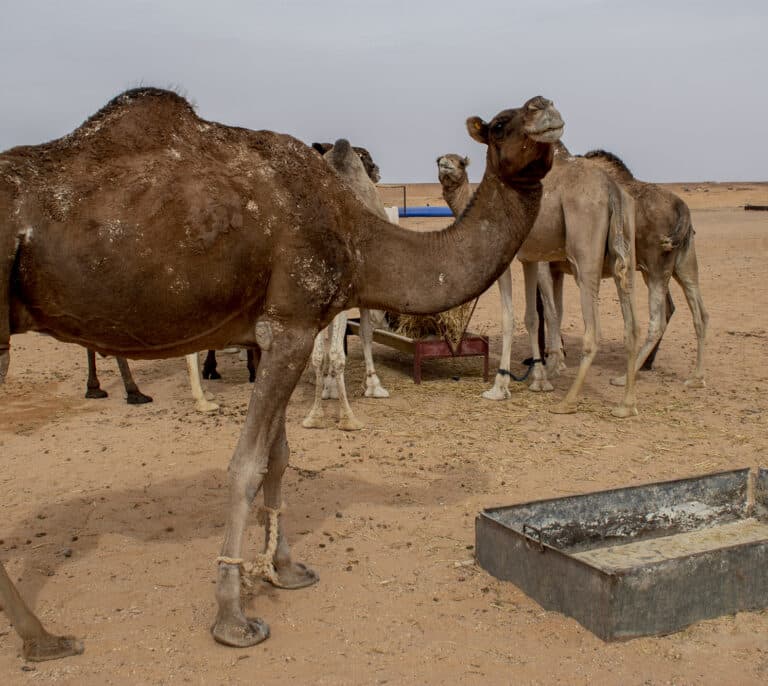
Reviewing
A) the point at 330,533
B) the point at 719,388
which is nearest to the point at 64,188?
the point at 330,533

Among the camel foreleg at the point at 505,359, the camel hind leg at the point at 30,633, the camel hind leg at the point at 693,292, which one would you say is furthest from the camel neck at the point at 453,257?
the camel hind leg at the point at 693,292

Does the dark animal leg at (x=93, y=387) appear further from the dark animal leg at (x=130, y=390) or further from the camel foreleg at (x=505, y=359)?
the camel foreleg at (x=505, y=359)

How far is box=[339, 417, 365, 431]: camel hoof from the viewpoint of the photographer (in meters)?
8.35

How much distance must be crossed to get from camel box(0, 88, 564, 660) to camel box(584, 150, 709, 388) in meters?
5.81

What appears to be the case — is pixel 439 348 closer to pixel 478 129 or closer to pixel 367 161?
pixel 367 161

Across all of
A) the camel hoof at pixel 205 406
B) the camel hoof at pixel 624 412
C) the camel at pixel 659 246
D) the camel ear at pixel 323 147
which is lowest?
the camel hoof at pixel 205 406

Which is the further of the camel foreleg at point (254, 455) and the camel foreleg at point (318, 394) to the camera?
the camel foreleg at point (318, 394)

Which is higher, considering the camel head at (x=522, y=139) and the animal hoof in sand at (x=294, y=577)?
the camel head at (x=522, y=139)

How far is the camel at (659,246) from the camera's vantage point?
986cm

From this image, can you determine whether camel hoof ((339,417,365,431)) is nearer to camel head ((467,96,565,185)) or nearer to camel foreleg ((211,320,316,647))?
camel foreleg ((211,320,316,647))

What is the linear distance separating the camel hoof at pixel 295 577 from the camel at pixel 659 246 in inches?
232

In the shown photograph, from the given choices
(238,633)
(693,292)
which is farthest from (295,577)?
(693,292)

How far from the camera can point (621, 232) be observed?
891 centimetres

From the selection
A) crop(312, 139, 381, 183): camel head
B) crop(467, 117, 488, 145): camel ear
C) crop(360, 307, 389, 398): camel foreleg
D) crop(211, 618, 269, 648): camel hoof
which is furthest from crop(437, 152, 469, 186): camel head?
crop(211, 618, 269, 648): camel hoof
